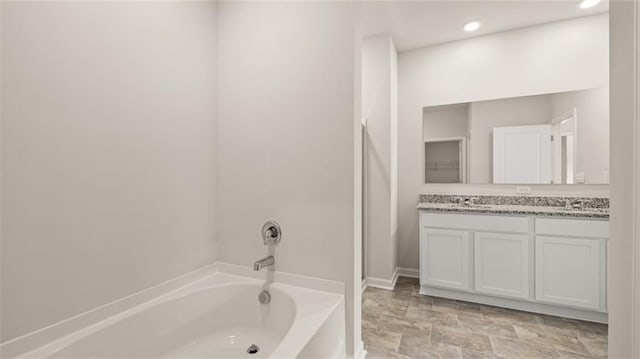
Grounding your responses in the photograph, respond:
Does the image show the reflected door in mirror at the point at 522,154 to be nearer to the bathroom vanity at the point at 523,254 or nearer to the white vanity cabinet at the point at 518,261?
the bathroom vanity at the point at 523,254

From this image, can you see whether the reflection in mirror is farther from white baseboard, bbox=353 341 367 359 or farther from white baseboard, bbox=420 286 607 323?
white baseboard, bbox=353 341 367 359

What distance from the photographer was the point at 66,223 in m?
1.14

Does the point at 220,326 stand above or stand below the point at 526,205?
below

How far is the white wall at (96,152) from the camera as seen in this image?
1012 mm

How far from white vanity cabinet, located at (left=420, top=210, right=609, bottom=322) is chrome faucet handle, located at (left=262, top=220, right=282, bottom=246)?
1.61 metres

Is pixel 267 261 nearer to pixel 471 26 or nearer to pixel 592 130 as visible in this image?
pixel 471 26

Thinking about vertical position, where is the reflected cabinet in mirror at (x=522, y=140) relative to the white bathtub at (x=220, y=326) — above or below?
above

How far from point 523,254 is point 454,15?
2.26 m

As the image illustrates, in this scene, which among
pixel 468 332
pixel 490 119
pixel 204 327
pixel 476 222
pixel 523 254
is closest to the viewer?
pixel 204 327

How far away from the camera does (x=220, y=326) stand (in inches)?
65.5

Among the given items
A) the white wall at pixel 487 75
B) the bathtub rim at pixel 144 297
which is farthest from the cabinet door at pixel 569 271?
the bathtub rim at pixel 144 297

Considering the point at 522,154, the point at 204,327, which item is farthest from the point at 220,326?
the point at 522,154

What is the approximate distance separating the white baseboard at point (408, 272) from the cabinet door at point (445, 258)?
1.76 ft

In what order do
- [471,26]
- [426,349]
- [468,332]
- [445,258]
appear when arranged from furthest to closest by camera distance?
[471,26], [445,258], [468,332], [426,349]
